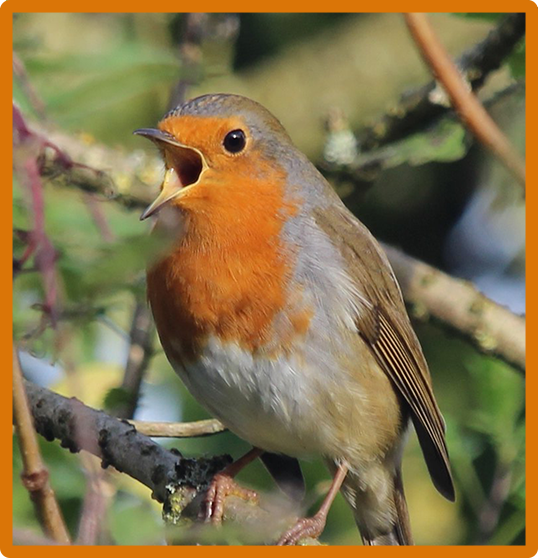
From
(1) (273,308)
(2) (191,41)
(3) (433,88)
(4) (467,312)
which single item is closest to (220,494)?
(1) (273,308)

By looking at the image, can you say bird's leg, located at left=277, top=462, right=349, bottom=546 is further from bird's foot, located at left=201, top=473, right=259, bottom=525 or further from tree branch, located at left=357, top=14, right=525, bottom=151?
tree branch, located at left=357, top=14, right=525, bottom=151

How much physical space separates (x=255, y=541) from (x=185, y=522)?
1240mm

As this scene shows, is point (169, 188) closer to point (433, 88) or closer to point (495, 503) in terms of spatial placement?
point (495, 503)

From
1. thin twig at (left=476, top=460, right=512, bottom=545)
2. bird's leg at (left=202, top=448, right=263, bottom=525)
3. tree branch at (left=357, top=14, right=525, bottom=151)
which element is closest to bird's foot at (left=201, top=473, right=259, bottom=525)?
bird's leg at (left=202, top=448, right=263, bottom=525)

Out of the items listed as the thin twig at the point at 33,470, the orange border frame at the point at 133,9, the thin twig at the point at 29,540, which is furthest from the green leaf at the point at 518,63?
the thin twig at the point at 29,540

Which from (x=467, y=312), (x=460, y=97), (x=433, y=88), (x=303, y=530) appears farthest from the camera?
(x=433, y=88)

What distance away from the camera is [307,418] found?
11.6 feet

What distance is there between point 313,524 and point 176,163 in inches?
53.2

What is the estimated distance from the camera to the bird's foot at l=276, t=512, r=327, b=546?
3.11 meters

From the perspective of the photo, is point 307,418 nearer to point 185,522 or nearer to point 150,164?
point 185,522

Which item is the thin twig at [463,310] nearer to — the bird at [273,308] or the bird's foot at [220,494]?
the bird at [273,308]

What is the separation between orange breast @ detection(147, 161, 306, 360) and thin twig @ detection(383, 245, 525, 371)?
1.33 metres

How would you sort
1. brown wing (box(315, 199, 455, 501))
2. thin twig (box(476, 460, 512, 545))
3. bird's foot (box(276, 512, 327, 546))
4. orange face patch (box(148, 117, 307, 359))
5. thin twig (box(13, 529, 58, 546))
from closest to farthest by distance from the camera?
thin twig (box(13, 529, 58, 546)) → bird's foot (box(276, 512, 327, 546)) → orange face patch (box(148, 117, 307, 359)) → brown wing (box(315, 199, 455, 501)) → thin twig (box(476, 460, 512, 545))

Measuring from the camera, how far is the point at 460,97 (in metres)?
1.77
